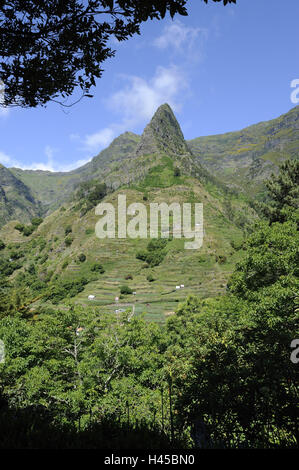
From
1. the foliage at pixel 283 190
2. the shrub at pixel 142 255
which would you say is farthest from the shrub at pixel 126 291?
the foliage at pixel 283 190

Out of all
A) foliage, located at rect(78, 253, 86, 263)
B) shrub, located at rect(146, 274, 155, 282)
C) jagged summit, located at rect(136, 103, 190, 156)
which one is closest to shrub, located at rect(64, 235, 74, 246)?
foliage, located at rect(78, 253, 86, 263)

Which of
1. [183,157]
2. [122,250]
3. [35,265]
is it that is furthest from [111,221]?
[183,157]

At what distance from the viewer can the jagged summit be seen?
15800cm

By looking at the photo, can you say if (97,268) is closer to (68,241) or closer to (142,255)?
(142,255)

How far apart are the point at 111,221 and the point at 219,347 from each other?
10243 centimetres

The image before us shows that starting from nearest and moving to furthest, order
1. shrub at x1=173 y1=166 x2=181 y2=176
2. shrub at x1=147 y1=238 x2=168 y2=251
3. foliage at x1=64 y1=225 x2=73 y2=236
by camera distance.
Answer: shrub at x1=147 y1=238 x2=168 y2=251 → foliage at x1=64 y1=225 x2=73 y2=236 → shrub at x1=173 y1=166 x2=181 y2=176

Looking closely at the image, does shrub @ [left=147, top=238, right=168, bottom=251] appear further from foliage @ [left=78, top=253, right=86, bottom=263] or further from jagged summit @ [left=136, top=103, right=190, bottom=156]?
jagged summit @ [left=136, top=103, right=190, bottom=156]

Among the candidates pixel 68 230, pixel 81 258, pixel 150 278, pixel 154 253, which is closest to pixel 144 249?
pixel 154 253

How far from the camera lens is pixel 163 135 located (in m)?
171

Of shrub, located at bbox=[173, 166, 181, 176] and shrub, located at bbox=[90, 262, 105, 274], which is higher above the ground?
shrub, located at bbox=[173, 166, 181, 176]

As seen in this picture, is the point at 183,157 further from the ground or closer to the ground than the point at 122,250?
further from the ground

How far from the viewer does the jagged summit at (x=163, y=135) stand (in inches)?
6220

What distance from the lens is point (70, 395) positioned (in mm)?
14078

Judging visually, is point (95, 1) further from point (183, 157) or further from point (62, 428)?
point (183, 157)
